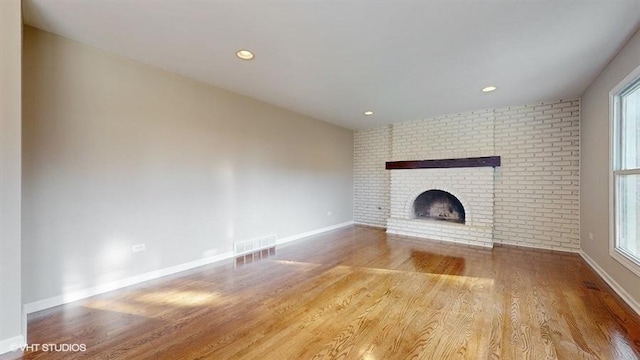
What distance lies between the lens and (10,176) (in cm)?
169

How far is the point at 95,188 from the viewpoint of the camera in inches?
101

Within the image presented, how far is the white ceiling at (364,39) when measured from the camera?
6.32ft

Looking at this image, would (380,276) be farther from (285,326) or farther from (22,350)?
(22,350)

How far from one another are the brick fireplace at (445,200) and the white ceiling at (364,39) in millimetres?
1703

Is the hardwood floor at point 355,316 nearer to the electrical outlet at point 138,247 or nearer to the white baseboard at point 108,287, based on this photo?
the white baseboard at point 108,287

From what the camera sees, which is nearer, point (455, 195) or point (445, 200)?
point (455, 195)

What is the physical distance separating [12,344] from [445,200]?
20.6 feet

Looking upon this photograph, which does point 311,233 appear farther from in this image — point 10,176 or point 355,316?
point 10,176

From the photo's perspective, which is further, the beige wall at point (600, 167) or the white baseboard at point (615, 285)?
the beige wall at point (600, 167)

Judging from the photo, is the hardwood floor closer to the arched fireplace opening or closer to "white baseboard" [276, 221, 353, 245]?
"white baseboard" [276, 221, 353, 245]

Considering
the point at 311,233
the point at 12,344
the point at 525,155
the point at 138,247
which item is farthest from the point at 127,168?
the point at 525,155

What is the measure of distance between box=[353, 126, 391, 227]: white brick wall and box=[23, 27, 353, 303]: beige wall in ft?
9.24

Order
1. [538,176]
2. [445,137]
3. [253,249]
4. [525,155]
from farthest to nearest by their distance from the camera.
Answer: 1. [445,137]
2. [525,155]
3. [538,176]
4. [253,249]

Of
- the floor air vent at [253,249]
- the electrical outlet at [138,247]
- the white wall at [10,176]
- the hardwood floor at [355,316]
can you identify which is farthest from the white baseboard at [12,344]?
the floor air vent at [253,249]
